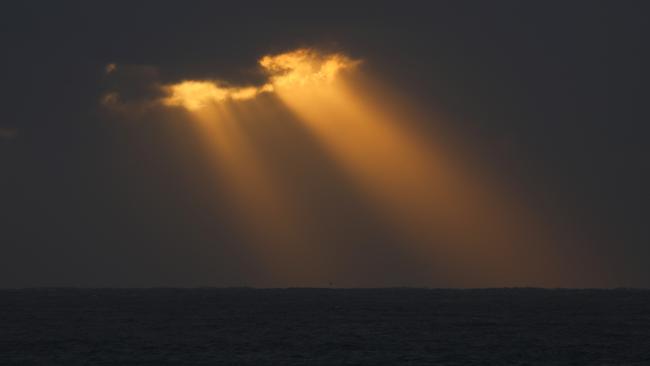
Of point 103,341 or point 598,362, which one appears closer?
point 598,362

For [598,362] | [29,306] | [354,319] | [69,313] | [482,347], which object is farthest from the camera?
[29,306]

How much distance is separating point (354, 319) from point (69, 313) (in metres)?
33.3

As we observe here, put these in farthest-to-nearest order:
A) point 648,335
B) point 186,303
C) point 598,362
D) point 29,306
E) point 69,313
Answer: point 186,303 < point 29,306 < point 69,313 < point 648,335 < point 598,362

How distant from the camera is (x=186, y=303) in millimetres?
138375

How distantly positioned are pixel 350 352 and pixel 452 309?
49583 mm

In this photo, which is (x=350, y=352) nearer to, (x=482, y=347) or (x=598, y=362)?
(x=482, y=347)

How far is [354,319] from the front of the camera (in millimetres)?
102188

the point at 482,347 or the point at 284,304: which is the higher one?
the point at 284,304

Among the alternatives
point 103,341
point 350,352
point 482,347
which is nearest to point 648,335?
point 482,347

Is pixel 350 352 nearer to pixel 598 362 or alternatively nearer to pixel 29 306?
pixel 598 362

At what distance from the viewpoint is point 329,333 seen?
87000 mm

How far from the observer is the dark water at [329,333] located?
229ft

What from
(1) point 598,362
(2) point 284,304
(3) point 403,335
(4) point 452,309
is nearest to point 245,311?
(2) point 284,304

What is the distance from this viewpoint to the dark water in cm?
6994
